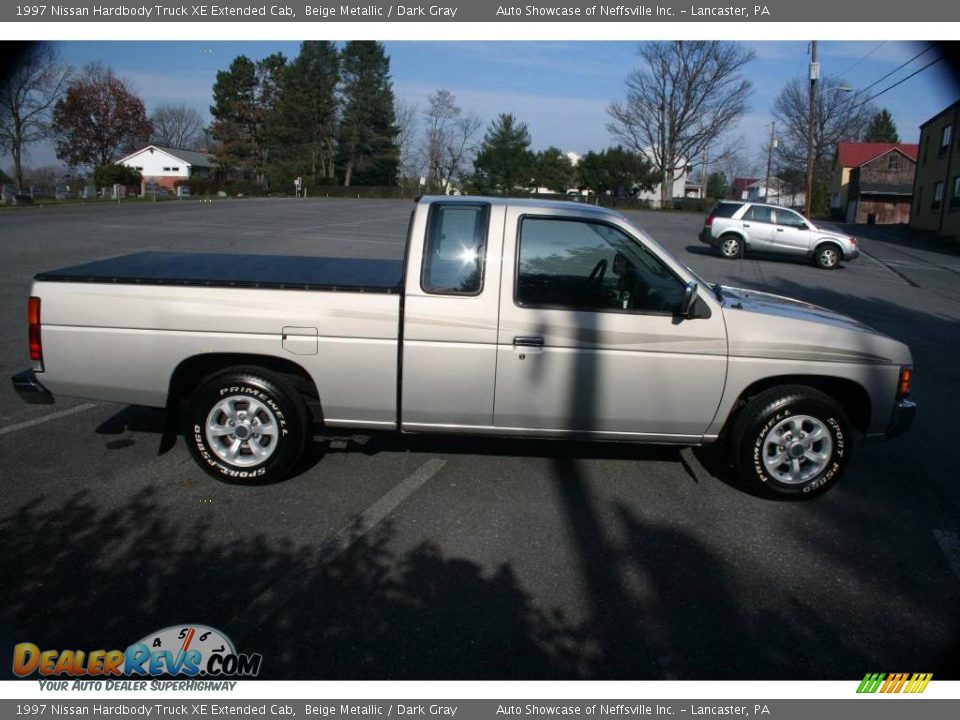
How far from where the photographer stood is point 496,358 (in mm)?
4508

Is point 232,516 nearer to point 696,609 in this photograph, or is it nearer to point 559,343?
point 559,343

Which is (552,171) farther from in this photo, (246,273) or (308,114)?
(246,273)

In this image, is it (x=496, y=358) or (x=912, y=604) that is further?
(x=496, y=358)

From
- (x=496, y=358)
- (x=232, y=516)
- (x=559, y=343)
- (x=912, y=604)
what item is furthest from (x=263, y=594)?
(x=912, y=604)

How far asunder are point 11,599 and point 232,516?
3.95 ft

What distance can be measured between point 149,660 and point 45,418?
147 inches

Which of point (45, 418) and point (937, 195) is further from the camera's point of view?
point (937, 195)

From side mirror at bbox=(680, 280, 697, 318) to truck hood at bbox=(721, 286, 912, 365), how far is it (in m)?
0.27

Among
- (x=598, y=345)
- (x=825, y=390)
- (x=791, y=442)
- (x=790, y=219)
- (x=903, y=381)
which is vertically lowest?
(x=791, y=442)

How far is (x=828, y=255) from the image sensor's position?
71.4 ft

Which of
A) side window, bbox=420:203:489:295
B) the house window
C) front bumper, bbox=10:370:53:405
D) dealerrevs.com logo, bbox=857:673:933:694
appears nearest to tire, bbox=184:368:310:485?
front bumper, bbox=10:370:53:405

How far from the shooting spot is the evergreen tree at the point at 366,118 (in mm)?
71688

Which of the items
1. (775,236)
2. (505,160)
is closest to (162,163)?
(505,160)

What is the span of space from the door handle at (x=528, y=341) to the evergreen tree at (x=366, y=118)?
72077 mm
